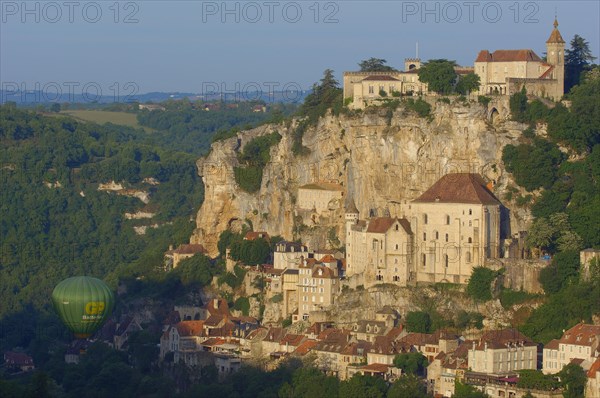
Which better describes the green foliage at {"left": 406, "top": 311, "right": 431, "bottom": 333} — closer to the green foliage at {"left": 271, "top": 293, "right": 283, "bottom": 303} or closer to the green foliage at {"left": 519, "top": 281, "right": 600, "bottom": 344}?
the green foliage at {"left": 519, "top": 281, "right": 600, "bottom": 344}

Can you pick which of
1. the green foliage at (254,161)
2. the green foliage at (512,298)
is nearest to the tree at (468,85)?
the green foliage at (512,298)

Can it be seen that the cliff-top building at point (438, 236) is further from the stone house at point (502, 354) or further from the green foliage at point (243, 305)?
the green foliage at point (243, 305)

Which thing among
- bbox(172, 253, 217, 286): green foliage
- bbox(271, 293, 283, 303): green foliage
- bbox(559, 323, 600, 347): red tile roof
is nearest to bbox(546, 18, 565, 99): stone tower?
bbox(271, 293, 283, 303): green foliage

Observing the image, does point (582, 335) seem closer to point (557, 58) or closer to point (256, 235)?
point (557, 58)

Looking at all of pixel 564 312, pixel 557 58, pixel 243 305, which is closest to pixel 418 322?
pixel 564 312

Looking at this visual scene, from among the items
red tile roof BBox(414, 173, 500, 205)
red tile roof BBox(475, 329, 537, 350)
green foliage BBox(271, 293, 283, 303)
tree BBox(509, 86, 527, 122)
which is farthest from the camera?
green foliage BBox(271, 293, 283, 303)
